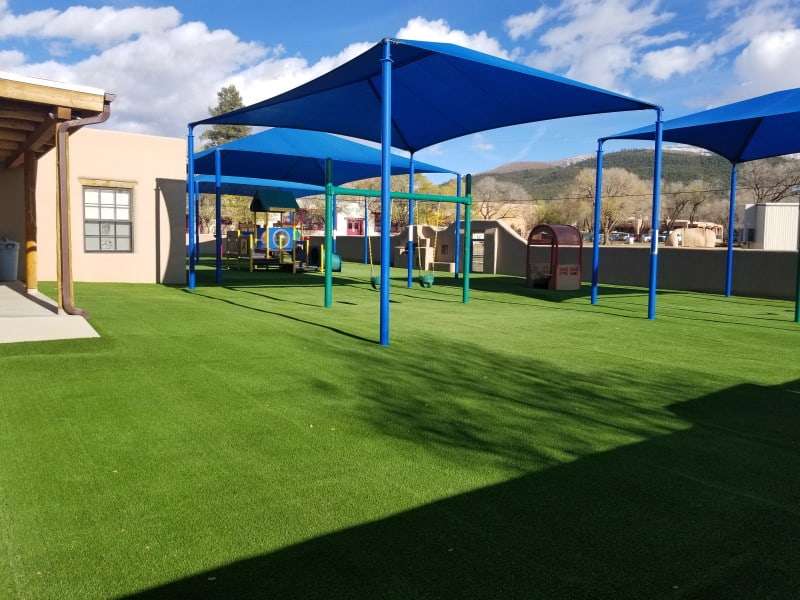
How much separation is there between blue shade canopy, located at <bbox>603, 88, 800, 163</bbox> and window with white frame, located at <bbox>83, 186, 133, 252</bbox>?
36.3 feet

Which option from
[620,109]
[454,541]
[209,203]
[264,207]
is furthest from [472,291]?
[209,203]

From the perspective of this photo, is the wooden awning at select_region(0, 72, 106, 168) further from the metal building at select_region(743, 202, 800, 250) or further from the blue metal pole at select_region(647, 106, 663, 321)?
the metal building at select_region(743, 202, 800, 250)

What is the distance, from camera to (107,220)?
1492 centimetres

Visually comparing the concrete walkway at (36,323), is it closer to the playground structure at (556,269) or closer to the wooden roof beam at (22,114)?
the wooden roof beam at (22,114)

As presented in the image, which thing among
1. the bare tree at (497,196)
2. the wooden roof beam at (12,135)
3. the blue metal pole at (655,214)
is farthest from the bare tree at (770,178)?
the wooden roof beam at (12,135)

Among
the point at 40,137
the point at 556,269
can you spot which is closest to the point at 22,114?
the point at 40,137

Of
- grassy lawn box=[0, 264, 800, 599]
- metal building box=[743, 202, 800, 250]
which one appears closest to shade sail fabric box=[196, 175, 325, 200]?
grassy lawn box=[0, 264, 800, 599]

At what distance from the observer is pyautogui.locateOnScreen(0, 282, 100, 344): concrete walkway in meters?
7.12

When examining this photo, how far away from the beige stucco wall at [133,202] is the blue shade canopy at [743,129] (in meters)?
10.3

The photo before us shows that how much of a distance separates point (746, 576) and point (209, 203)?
82.1 metres

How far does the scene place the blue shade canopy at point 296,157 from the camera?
20.5m

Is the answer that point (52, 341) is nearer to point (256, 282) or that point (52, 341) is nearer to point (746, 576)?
point (746, 576)

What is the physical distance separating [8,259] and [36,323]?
661 cm

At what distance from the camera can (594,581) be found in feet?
8.35
